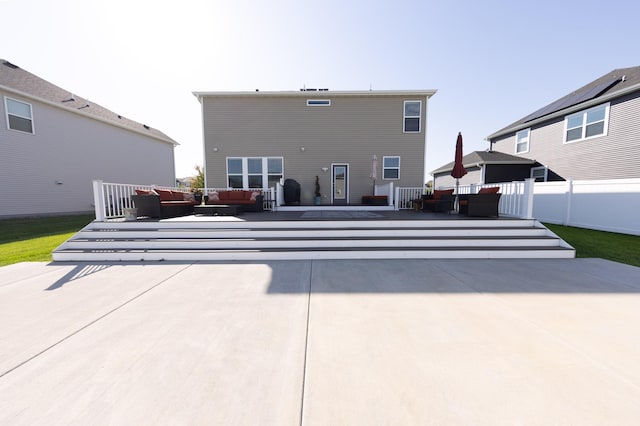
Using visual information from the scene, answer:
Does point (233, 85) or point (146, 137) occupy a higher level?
point (233, 85)

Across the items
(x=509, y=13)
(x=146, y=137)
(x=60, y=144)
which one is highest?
Answer: (x=509, y=13)

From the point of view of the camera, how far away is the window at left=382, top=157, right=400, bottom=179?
11336mm

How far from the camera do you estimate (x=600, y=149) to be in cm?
1072

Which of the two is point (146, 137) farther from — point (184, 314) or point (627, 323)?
point (627, 323)

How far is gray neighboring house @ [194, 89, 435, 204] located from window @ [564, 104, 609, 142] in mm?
7697

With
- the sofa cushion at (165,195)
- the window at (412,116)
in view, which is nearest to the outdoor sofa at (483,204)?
the window at (412,116)

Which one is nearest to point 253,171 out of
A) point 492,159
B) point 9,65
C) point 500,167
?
point 9,65

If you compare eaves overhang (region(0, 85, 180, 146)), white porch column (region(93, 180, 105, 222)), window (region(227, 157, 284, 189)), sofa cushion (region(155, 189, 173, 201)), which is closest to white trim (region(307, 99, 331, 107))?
window (region(227, 157, 284, 189))

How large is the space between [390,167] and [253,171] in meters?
6.56

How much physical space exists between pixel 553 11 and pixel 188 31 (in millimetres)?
A: 12711

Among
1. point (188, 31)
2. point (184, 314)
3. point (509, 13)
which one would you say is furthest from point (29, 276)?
point (509, 13)

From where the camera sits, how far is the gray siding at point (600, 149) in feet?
31.8

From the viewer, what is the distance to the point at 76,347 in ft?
6.48

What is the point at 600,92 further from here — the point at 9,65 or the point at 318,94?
the point at 9,65
